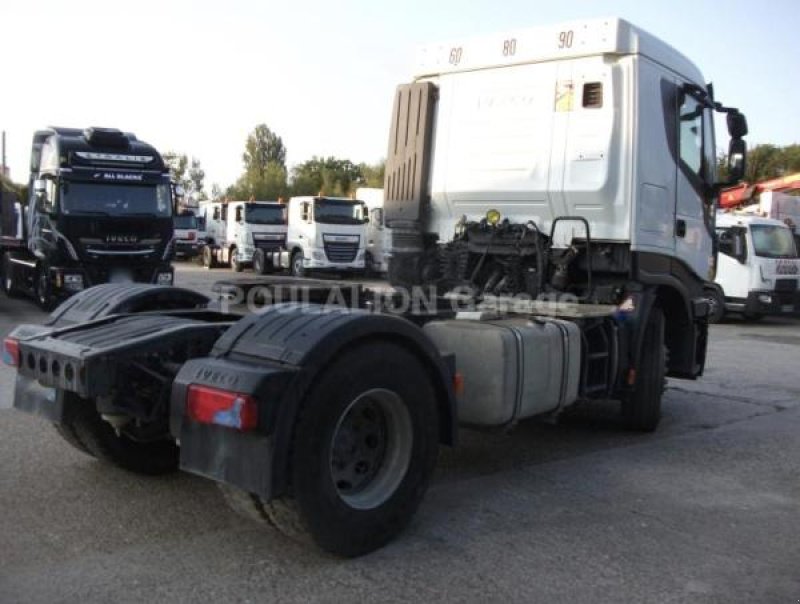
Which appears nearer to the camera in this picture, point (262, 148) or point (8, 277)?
point (8, 277)

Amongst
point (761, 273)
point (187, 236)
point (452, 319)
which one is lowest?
point (452, 319)

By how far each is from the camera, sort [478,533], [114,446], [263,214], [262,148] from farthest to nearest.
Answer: [262,148], [263,214], [114,446], [478,533]

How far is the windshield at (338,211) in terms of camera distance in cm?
2550

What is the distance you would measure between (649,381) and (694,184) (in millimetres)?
1724

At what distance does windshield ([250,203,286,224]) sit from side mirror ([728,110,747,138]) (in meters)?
23.7

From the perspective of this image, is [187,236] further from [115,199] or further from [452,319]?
[452,319]

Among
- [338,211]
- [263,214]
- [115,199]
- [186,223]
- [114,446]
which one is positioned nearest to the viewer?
[114,446]

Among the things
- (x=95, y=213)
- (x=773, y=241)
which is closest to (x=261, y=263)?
(x=95, y=213)

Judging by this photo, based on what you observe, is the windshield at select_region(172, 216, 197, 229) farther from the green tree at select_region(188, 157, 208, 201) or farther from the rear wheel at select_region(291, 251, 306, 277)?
the green tree at select_region(188, 157, 208, 201)

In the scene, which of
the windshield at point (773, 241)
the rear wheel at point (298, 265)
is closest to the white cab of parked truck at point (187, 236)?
the rear wheel at point (298, 265)

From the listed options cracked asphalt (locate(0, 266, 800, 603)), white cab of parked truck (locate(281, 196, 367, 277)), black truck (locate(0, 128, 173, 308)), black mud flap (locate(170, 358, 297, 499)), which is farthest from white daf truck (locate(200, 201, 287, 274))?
black mud flap (locate(170, 358, 297, 499))

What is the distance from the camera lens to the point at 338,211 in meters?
25.8

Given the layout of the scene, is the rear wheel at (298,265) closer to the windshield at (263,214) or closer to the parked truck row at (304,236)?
the parked truck row at (304,236)

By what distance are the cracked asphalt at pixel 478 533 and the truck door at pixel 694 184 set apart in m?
1.63
